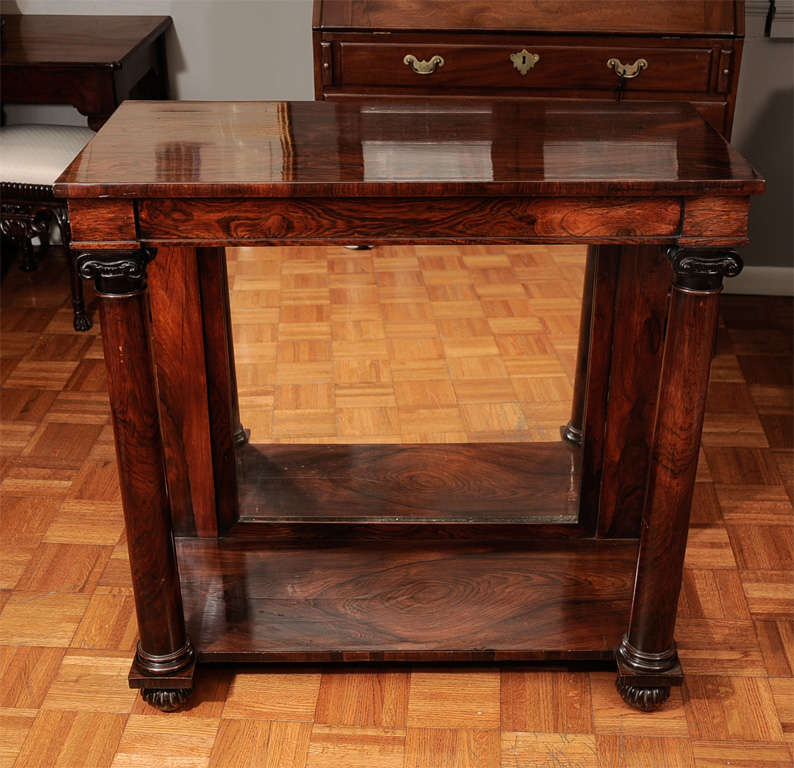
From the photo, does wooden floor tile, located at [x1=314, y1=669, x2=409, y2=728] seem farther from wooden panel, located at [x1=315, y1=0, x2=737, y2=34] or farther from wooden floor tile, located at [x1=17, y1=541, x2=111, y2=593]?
wooden panel, located at [x1=315, y1=0, x2=737, y2=34]

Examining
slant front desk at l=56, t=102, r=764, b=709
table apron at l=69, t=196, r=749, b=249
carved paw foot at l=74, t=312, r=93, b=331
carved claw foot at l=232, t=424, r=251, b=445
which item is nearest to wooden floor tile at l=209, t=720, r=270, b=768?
slant front desk at l=56, t=102, r=764, b=709

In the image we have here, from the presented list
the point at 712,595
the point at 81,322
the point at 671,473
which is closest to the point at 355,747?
the point at 671,473

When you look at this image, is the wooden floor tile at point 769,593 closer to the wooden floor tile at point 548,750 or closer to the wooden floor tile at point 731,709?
the wooden floor tile at point 731,709

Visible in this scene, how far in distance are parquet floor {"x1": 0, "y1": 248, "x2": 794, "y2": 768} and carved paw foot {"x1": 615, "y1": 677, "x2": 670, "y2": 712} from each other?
0.06 ft

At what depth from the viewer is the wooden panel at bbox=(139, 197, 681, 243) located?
141cm

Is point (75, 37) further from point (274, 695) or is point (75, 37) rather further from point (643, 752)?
point (643, 752)

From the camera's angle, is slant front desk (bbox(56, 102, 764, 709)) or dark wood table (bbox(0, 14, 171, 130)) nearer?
slant front desk (bbox(56, 102, 764, 709))

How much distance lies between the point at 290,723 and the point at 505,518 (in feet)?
1.90

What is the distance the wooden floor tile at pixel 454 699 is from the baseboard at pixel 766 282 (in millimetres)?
2000

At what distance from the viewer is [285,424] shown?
7.11 ft

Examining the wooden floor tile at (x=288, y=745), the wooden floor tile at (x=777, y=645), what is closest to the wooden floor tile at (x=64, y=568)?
the wooden floor tile at (x=288, y=745)

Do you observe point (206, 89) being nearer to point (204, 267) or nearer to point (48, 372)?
point (48, 372)

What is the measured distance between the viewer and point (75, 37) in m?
3.08

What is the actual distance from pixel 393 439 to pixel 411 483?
4.8 inches
